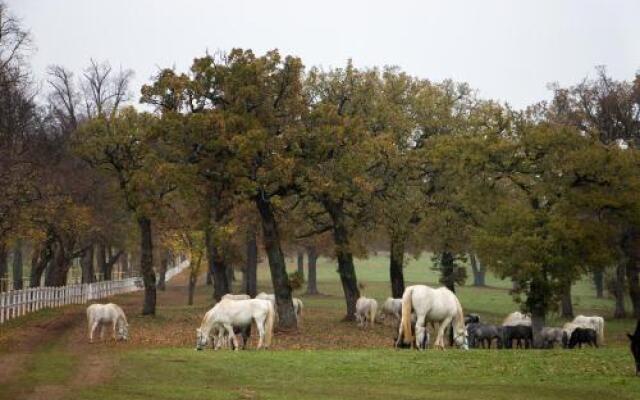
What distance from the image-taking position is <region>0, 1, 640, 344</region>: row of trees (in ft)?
114

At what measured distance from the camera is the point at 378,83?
47.6m

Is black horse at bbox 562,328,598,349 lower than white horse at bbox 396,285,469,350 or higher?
lower

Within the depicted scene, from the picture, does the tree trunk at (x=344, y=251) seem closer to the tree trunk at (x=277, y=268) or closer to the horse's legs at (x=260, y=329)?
the tree trunk at (x=277, y=268)

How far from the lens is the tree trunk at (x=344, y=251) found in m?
43.3

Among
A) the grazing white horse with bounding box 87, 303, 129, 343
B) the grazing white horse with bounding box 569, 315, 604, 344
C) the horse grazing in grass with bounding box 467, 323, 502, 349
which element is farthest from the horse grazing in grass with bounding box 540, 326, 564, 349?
the grazing white horse with bounding box 87, 303, 129, 343

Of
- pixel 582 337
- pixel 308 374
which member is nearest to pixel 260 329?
pixel 308 374

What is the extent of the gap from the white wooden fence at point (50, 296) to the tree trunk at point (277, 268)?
13.3 m

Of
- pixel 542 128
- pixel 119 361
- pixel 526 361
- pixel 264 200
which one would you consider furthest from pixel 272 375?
pixel 542 128

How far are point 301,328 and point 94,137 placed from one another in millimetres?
16243

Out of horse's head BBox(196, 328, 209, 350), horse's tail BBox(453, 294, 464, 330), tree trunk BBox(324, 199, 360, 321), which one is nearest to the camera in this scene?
horse's head BBox(196, 328, 209, 350)

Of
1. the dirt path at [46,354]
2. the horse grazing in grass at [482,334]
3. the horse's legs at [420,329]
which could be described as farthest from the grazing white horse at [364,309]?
the horse's legs at [420,329]

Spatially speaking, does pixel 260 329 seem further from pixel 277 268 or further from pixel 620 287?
pixel 620 287

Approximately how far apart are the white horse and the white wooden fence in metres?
20.9

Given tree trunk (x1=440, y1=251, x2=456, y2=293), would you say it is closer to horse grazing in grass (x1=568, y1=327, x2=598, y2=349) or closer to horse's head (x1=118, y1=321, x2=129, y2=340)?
horse grazing in grass (x1=568, y1=327, x2=598, y2=349)
